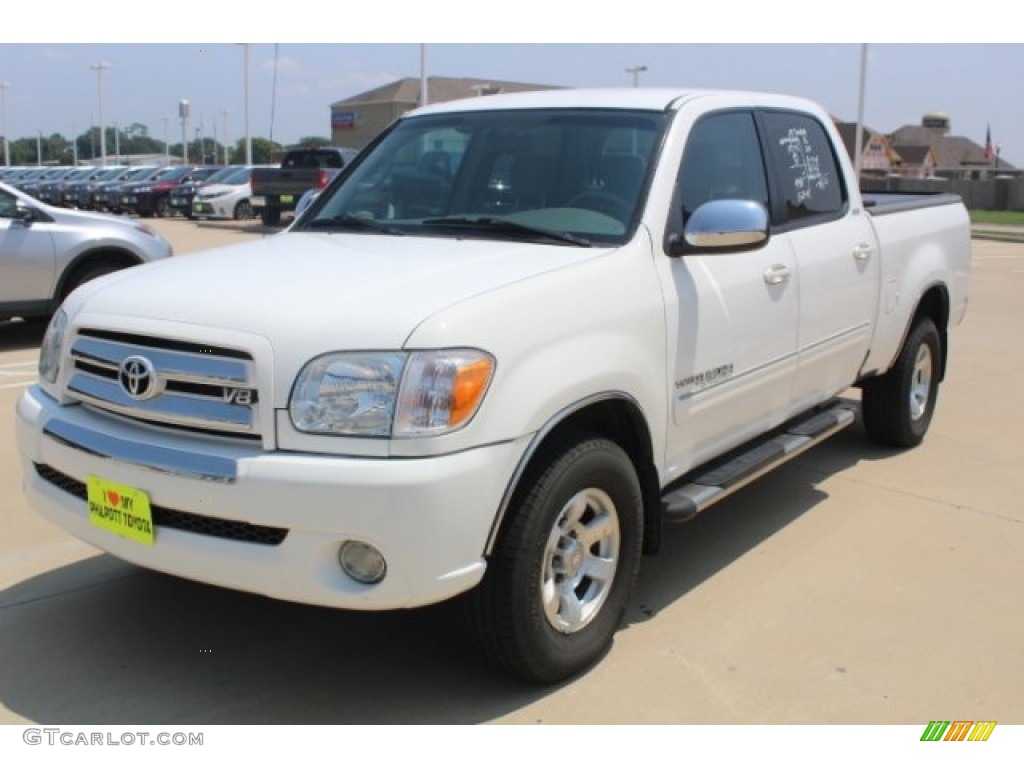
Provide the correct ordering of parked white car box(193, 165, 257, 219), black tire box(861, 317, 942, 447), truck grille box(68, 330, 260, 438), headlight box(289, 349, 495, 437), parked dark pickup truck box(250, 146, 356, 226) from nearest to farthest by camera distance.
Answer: headlight box(289, 349, 495, 437) < truck grille box(68, 330, 260, 438) < black tire box(861, 317, 942, 447) < parked dark pickup truck box(250, 146, 356, 226) < parked white car box(193, 165, 257, 219)

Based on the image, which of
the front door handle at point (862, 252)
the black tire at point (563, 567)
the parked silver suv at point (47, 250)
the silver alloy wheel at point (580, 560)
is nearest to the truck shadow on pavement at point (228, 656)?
the black tire at point (563, 567)

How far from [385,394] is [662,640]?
1.49 meters

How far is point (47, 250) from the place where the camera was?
30.2 feet

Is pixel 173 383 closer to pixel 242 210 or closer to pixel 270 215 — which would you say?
pixel 270 215

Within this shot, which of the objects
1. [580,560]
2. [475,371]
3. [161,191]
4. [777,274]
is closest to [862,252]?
[777,274]

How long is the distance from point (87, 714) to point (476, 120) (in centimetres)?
274

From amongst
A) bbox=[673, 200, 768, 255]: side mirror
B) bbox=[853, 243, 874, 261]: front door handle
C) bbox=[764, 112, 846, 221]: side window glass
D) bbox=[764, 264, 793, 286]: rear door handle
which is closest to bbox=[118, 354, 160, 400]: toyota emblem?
bbox=[673, 200, 768, 255]: side mirror

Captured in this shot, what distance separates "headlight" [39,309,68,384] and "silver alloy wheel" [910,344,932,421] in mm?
4586

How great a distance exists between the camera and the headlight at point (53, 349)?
139 inches

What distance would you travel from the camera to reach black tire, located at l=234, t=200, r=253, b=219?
1083 inches

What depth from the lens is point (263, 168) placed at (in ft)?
Answer: 80.5

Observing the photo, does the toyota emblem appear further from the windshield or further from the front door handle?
the front door handle

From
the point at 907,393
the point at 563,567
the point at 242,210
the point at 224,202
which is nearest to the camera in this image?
the point at 563,567

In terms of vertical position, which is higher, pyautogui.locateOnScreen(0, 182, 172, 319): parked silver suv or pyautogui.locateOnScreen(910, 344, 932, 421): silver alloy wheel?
pyautogui.locateOnScreen(0, 182, 172, 319): parked silver suv
